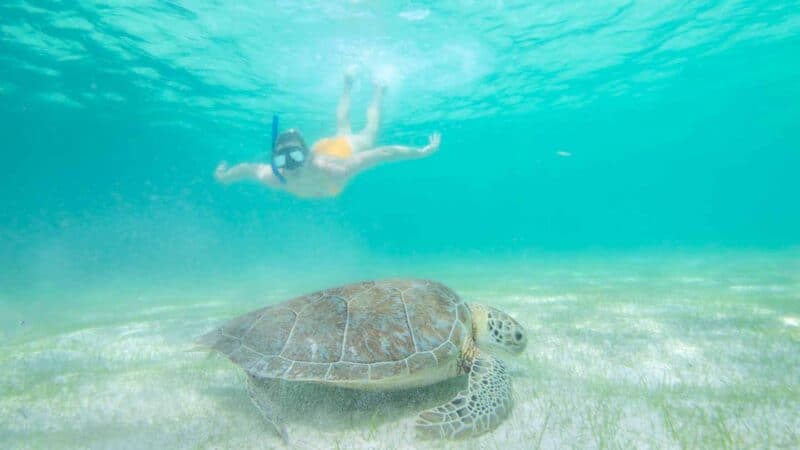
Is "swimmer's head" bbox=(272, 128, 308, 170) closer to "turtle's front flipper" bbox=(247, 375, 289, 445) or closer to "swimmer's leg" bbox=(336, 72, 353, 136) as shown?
"turtle's front flipper" bbox=(247, 375, 289, 445)

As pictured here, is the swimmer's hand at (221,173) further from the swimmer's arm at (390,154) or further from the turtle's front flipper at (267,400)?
the turtle's front flipper at (267,400)

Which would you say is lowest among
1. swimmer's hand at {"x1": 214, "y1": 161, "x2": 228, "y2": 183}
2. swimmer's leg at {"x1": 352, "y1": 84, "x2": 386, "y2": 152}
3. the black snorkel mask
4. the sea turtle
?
the sea turtle

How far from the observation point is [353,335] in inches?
125

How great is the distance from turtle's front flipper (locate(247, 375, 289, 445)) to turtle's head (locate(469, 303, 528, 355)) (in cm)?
200

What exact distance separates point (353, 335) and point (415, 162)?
185 ft

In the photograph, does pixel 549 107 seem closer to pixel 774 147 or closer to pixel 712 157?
pixel 774 147

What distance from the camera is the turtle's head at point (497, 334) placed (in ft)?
12.6

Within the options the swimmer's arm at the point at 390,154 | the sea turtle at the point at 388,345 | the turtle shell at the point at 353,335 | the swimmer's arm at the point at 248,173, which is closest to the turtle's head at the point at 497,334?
the sea turtle at the point at 388,345

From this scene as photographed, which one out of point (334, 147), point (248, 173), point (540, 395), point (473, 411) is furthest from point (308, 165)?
point (473, 411)

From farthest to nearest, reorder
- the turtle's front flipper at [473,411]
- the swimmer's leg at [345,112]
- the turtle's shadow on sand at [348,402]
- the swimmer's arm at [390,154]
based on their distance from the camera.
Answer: the swimmer's leg at [345,112], the swimmer's arm at [390,154], the turtle's shadow on sand at [348,402], the turtle's front flipper at [473,411]

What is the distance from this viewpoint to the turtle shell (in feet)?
9.82

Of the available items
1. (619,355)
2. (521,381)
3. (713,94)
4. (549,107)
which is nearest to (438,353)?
(521,381)

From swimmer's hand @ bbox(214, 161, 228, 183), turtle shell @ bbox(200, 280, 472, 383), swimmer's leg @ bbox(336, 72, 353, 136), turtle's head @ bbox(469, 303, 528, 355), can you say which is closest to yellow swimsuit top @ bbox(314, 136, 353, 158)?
swimmer's hand @ bbox(214, 161, 228, 183)

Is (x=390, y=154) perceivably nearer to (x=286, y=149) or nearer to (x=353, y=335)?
(x=286, y=149)
